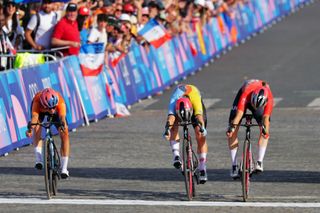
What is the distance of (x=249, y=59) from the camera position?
1412 inches

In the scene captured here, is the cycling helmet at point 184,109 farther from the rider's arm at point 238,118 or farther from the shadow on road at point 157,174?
the shadow on road at point 157,174

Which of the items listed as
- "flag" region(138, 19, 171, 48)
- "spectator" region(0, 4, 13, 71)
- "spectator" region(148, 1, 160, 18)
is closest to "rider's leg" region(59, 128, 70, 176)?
"spectator" region(0, 4, 13, 71)

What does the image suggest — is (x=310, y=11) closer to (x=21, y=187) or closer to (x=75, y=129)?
(x=75, y=129)

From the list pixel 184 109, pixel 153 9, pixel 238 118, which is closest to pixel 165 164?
pixel 238 118

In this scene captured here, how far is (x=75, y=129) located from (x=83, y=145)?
85.4 inches

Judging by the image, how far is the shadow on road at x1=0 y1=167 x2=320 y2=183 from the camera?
17.1 meters

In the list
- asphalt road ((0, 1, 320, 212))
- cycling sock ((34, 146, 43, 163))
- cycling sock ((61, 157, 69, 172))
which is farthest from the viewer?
cycling sock ((61, 157, 69, 172))

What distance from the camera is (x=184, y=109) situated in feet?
50.2

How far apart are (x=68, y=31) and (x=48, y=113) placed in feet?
27.1

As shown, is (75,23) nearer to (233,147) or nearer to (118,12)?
(118,12)

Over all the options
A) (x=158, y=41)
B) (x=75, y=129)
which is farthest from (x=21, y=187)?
(x=158, y=41)

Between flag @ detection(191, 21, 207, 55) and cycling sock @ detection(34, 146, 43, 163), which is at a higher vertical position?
flag @ detection(191, 21, 207, 55)

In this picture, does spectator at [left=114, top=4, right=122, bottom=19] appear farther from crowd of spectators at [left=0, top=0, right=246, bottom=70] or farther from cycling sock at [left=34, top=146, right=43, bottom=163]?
cycling sock at [left=34, top=146, right=43, bottom=163]

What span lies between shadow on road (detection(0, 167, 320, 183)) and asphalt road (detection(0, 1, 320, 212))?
1 centimetres
